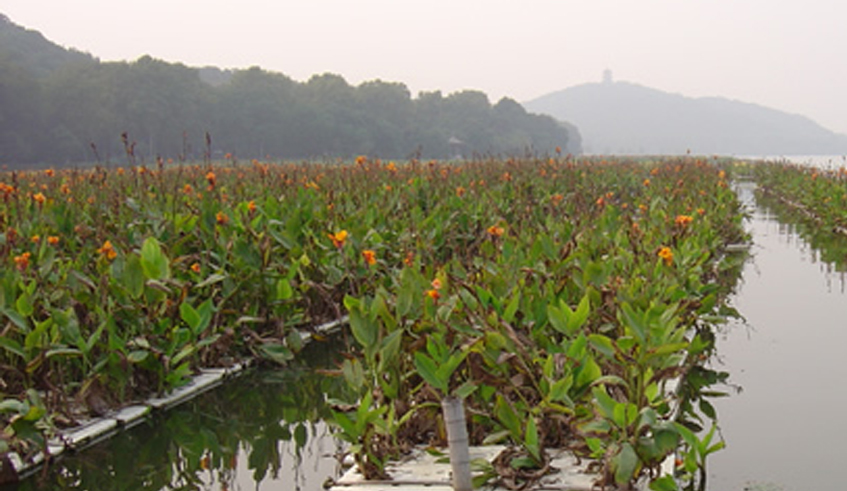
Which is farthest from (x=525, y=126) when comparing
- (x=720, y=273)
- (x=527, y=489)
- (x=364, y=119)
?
(x=527, y=489)

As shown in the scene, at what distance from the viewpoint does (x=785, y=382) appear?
5.93m

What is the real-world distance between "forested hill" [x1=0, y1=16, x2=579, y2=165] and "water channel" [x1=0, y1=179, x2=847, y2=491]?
21806 mm

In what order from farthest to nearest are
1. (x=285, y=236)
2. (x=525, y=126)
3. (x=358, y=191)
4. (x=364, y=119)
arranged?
(x=525, y=126), (x=364, y=119), (x=358, y=191), (x=285, y=236)

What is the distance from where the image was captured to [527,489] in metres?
3.68

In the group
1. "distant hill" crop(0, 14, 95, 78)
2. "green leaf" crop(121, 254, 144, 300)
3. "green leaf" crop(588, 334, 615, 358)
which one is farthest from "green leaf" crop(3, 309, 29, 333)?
"distant hill" crop(0, 14, 95, 78)

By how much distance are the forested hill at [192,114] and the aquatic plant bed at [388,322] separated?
21.2 metres

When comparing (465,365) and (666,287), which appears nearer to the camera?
(465,365)

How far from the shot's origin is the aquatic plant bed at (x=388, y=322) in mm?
3934

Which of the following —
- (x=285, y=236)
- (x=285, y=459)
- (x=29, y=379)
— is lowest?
(x=285, y=459)

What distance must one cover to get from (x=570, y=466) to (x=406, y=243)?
430 centimetres

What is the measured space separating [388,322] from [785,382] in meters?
3.01

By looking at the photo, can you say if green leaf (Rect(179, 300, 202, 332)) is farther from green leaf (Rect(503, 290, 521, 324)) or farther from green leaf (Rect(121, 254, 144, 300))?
green leaf (Rect(503, 290, 521, 324))

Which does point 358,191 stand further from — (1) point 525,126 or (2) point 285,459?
(1) point 525,126

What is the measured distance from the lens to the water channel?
432cm
